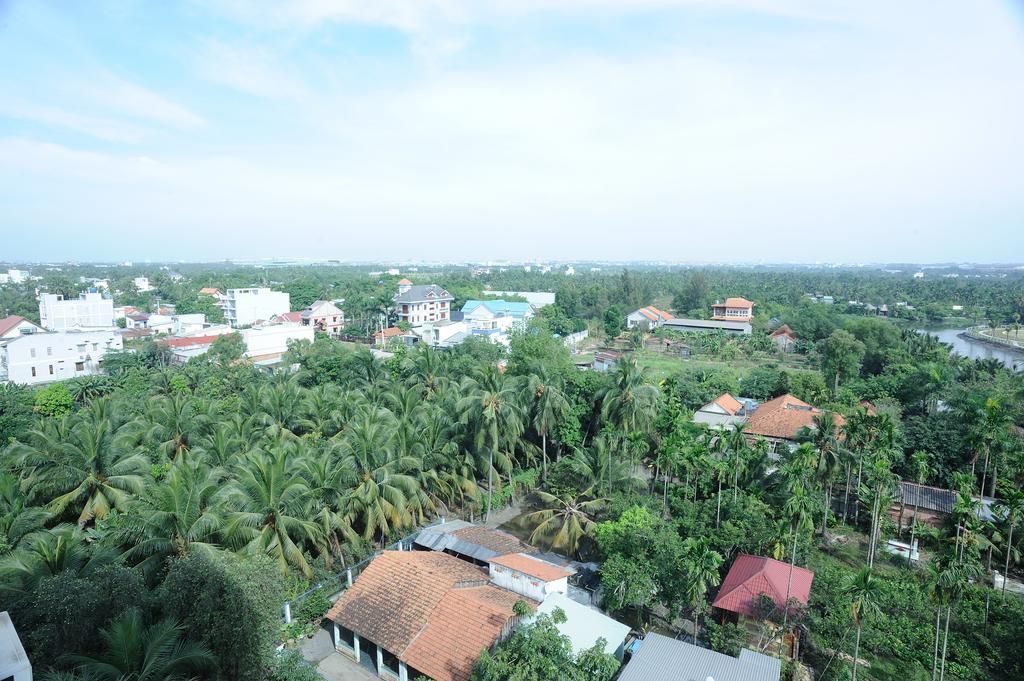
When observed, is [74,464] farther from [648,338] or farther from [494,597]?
[648,338]

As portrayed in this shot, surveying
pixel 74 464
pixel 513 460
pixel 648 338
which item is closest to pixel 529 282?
pixel 648 338

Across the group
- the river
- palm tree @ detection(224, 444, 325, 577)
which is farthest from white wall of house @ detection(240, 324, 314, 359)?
the river

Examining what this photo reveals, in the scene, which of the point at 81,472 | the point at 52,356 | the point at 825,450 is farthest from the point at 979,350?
the point at 52,356

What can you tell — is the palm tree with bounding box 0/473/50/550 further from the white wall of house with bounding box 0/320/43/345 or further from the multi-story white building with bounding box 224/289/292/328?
the multi-story white building with bounding box 224/289/292/328

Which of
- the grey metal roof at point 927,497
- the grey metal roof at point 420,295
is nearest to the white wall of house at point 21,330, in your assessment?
the grey metal roof at point 420,295

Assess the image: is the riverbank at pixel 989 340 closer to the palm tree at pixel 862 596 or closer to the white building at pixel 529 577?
the palm tree at pixel 862 596

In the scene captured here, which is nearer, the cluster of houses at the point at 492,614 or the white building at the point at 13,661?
the white building at the point at 13,661

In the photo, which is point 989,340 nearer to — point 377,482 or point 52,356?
point 377,482
